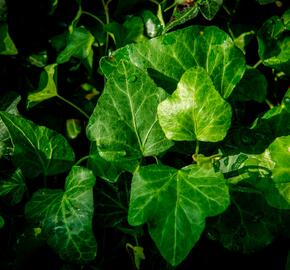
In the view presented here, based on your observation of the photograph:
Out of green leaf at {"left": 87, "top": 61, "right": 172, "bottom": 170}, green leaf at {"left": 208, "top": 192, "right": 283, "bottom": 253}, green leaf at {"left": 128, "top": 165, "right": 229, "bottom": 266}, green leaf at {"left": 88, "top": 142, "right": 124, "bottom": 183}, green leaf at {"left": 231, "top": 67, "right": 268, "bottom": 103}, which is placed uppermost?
green leaf at {"left": 87, "top": 61, "right": 172, "bottom": 170}

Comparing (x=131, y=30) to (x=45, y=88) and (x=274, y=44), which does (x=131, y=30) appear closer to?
(x=45, y=88)

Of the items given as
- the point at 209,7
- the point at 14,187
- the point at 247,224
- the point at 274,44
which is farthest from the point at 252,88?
the point at 14,187

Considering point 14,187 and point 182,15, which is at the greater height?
point 182,15

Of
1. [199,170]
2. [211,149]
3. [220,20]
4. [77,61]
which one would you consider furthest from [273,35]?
[77,61]

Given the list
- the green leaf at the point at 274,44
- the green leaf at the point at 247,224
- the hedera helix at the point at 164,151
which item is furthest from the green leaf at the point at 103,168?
the green leaf at the point at 274,44

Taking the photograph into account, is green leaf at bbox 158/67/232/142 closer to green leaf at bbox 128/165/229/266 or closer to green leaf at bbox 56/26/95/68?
green leaf at bbox 128/165/229/266

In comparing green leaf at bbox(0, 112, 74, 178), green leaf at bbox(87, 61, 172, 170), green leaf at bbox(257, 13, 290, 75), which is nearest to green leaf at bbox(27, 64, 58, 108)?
green leaf at bbox(0, 112, 74, 178)
